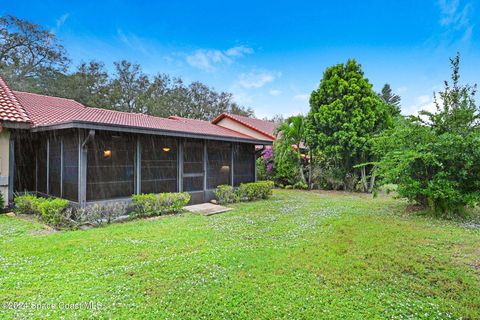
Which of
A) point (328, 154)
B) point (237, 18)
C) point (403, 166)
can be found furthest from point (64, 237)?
point (237, 18)

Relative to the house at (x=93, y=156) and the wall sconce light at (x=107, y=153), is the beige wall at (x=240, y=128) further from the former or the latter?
the wall sconce light at (x=107, y=153)

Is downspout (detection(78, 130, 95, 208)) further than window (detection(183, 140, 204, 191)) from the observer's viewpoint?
No

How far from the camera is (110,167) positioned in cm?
750

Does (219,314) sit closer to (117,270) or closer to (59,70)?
(117,270)

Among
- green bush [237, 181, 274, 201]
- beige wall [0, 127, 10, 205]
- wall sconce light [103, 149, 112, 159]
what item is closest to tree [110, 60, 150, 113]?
beige wall [0, 127, 10, 205]

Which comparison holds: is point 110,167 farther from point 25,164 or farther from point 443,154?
point 443,154

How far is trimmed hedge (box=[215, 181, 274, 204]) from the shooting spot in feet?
32.3

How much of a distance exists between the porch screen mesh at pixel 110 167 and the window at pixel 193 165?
6.54 feet

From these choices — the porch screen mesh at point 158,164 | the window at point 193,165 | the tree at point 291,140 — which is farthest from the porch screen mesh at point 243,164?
the porch screen mesh at point 158,164

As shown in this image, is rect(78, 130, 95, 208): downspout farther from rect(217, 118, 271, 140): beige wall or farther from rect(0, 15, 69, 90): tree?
rect(0, 15, 69, 90): tree

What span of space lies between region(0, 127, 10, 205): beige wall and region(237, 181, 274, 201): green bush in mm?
7603

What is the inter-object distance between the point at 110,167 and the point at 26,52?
25.0m

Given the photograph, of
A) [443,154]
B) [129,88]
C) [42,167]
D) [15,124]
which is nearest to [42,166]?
[42,167]

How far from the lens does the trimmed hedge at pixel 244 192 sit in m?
9.86
